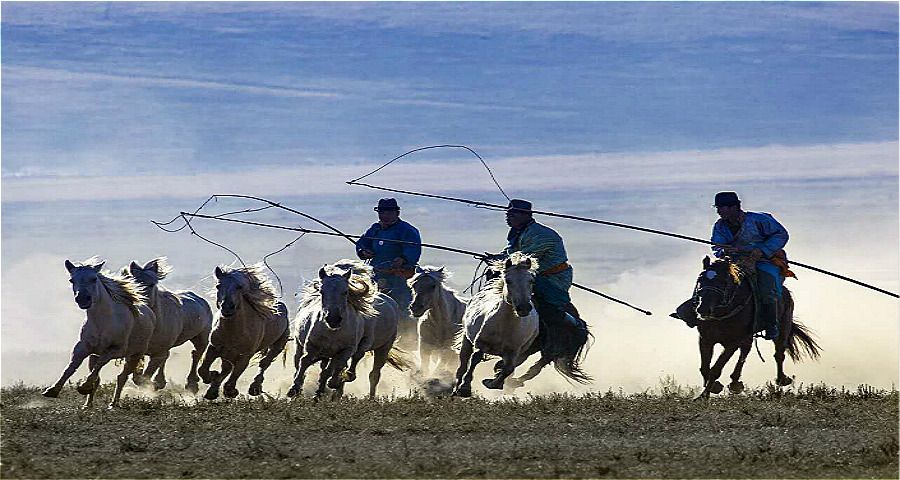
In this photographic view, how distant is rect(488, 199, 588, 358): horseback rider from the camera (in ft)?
55.3

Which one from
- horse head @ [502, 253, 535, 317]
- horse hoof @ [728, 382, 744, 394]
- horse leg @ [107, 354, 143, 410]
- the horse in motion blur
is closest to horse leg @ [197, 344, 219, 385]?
the horse in motion blur

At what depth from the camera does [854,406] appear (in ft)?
47.9

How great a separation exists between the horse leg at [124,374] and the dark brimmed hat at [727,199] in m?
7.46

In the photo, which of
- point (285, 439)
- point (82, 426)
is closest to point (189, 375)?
point (82, 426)

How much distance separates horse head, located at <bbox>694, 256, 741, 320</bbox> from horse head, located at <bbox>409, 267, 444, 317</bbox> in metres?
3.54

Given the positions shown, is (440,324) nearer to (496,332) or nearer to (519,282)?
(496,332)

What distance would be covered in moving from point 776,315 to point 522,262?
11.8 ft

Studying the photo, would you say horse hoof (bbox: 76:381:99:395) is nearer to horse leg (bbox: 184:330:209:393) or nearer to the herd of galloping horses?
the herd of galloping horses

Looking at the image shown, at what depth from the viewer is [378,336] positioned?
17672mm

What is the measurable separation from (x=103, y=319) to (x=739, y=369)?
7.71m

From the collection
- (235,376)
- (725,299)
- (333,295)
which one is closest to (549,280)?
(725,299)

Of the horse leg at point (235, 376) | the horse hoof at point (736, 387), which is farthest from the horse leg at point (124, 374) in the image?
the horse hoof at point (736, 387)

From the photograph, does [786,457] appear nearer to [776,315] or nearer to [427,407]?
[427,407]

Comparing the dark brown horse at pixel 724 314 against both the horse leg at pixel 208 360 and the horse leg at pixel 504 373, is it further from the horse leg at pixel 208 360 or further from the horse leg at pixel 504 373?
the horse leg at pixel 208 360
